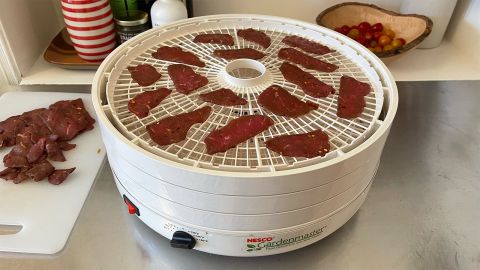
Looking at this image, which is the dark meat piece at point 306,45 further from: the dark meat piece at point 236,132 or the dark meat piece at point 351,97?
the dark meat piece at point 236,132

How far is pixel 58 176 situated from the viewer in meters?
0.74

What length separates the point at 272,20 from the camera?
2.69 feet

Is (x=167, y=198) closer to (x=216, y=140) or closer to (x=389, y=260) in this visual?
(x=216, y=140)

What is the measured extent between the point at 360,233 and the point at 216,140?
0.30 meters

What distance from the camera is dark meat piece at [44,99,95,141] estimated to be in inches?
32.2

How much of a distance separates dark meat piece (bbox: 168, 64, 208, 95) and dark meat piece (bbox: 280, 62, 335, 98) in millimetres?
133

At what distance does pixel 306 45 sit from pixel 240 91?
7.5 inches

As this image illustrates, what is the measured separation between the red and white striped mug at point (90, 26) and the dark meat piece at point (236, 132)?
50 cm

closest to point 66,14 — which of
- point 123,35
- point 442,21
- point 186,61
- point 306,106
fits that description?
point 123,35

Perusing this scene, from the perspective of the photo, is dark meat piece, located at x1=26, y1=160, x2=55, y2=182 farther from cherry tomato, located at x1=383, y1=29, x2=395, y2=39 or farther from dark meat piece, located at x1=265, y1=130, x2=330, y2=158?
cherry tomato, located at x1=383, y1=29, x2=395, y2=39

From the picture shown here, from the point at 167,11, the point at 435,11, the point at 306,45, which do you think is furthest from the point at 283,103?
the point at 435,11

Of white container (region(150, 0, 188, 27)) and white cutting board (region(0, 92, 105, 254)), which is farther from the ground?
white container (region(150, 0, 188, 27))

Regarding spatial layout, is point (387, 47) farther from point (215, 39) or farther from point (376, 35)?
point (215, 39)

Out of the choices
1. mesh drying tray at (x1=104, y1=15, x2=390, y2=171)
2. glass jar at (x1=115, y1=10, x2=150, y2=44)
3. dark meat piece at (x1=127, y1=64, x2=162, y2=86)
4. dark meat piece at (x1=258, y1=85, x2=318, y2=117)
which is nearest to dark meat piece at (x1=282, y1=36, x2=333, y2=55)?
mesh drying tray at (x1=104, y1=15, x2=390, y2=171)
